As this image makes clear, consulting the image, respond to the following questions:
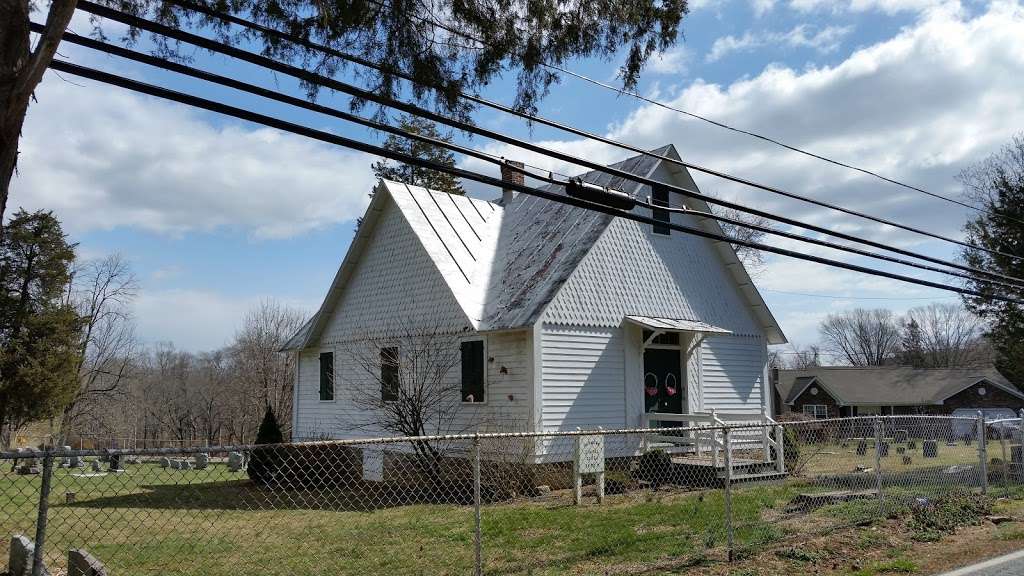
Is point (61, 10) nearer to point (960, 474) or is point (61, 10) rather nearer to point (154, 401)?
point (960, 474)

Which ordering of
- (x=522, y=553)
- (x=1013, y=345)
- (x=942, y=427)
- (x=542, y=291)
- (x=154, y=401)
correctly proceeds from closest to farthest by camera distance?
(x=522, y=553) → (x=942, y=427) → (x=542, y=291) → (x=1013, y=345) → (x=154, y=401)

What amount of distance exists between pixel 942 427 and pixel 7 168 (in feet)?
43.5

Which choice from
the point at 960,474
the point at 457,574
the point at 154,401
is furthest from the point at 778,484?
the point at 154,401

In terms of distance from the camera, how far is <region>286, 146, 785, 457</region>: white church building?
1627 centimetres

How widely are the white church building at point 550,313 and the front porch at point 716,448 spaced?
0.32 meters

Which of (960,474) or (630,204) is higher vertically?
(630,204)

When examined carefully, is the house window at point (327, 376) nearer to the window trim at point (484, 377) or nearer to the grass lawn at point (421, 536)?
the window trim at point (484, 377)

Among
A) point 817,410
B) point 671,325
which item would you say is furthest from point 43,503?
point 817,410

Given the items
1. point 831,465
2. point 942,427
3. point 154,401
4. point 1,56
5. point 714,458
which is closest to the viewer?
point 1,56

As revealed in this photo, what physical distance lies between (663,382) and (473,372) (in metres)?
4.48

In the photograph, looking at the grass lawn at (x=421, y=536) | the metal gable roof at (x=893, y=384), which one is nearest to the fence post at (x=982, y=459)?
the grass lawn at (x=421, y=536)

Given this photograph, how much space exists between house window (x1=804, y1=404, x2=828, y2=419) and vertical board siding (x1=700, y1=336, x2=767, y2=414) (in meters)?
29.7

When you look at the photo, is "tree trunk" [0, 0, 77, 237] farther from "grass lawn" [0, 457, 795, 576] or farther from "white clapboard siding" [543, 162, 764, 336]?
"white clapboard siding" [543, 162, 764, 336]

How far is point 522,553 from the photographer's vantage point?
882 centimetres
